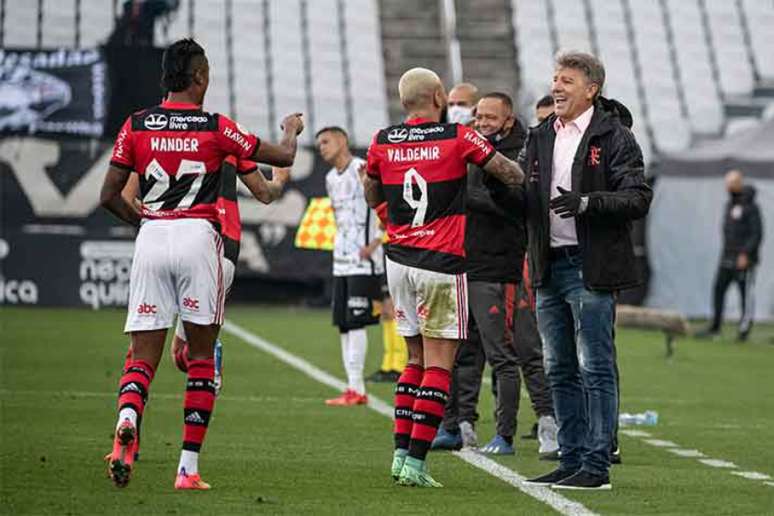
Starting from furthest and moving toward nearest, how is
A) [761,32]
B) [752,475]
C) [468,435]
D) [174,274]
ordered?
[761,32] → [468,435] → [752,475] → [174,274]

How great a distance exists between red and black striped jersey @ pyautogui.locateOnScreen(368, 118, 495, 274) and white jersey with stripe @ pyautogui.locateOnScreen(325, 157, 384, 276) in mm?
5366

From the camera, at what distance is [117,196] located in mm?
9656

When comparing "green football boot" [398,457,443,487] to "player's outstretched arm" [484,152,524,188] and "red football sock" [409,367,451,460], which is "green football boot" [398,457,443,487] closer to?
"red football sock" [409,367,451,460]

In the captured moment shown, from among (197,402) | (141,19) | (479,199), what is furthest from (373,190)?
(141,19)

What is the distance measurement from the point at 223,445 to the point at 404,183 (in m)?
2.41

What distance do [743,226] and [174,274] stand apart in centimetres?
1676

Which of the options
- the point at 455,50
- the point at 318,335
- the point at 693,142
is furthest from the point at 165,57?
the point at 455,50

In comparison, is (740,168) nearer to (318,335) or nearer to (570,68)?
(318,335)

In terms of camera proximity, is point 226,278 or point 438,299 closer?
point 438,299

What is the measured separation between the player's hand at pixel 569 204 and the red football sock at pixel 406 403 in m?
1.34

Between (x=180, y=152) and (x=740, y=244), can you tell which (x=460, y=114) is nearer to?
(x=180, y=152)

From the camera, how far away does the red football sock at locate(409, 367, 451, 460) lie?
9672 mm

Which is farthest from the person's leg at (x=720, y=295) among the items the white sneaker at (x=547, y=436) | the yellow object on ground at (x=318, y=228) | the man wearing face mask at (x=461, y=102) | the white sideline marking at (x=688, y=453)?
the white sneaker at (x=547, y=436)

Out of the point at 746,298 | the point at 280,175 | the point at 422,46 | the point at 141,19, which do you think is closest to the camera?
the point at 280,175
